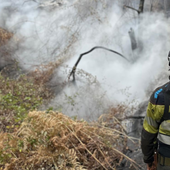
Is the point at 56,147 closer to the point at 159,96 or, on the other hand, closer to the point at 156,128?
the point at 156,128

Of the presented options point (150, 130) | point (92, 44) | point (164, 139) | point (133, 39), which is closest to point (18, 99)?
point (92, 44)

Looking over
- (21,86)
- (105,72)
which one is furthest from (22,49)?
(105,72)

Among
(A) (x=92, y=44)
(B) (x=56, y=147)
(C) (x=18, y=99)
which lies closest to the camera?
(B) (x=56, y=147)

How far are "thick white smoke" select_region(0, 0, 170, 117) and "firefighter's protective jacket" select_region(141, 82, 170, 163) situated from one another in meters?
3.12

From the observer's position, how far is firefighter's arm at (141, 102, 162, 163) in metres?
1.62

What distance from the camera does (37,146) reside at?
8.36ft

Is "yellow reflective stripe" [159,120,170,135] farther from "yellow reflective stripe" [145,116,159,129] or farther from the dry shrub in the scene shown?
the dry shrub

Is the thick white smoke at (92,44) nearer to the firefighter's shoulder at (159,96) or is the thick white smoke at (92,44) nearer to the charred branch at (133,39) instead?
the charred branch at (133,39)

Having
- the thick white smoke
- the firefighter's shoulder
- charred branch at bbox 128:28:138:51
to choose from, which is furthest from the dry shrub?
charred branch at bbox 128:28:138:51

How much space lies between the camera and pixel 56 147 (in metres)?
2.54

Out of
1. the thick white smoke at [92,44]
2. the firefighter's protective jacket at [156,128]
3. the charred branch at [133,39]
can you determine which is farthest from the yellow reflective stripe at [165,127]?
the charred branch at [133,39]

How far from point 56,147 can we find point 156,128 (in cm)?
134

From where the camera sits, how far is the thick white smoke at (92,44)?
17.3ft

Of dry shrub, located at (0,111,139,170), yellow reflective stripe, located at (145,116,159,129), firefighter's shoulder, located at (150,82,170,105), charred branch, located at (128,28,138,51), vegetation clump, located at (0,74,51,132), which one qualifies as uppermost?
firefighter's shoulder, located at (150,82,170,105)
